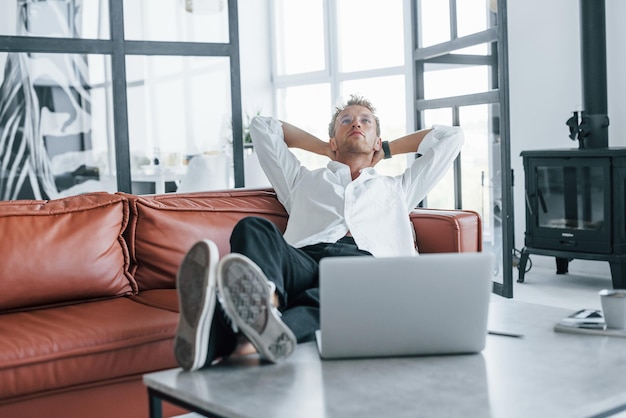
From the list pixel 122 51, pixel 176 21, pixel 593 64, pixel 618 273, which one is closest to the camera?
pixel 122 51

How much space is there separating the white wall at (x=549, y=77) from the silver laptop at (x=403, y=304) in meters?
3.69

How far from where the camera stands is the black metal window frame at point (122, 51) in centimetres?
362

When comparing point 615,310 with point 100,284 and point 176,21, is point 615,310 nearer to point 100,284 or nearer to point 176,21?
point 100,284

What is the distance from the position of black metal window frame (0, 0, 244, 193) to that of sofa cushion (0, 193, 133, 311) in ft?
3.34

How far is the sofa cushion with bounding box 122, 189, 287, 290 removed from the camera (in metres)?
2.85

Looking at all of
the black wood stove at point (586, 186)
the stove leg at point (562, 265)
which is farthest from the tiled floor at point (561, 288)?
the black wood stove at point (586, 186)

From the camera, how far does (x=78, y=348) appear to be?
2213mm

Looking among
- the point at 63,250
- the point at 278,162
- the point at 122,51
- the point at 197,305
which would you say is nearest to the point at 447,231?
the point at 278,162

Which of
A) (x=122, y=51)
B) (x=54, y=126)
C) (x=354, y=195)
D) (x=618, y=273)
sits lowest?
(x=618, y=273)

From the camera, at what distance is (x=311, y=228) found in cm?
295

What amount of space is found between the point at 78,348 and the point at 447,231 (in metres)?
1.39

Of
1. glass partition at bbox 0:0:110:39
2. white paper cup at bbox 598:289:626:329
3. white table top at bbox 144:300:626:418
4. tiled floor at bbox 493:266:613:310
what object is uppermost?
glass partition at bbox 0:0:110:39

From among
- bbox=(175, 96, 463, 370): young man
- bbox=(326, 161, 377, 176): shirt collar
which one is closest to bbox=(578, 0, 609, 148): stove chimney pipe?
bbox=(175, 96, 463, 370): young man

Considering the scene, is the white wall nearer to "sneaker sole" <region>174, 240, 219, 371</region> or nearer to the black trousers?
the black trousers
